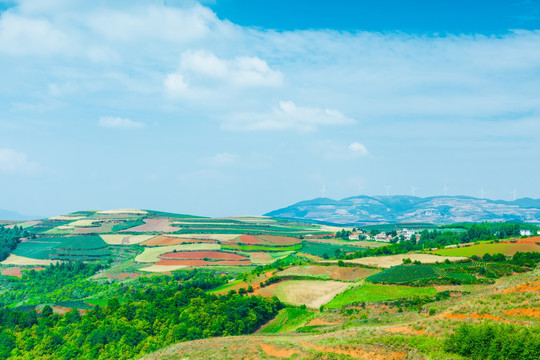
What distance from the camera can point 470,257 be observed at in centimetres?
12462

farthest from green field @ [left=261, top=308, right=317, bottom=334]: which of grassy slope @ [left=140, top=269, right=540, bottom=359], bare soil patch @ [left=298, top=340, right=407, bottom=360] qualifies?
bare soil patch @ [left=298, top=340, right=407, bottom=360]

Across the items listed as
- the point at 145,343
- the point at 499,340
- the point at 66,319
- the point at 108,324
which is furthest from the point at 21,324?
the point at 499,340

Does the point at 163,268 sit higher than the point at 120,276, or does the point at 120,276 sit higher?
the point at 163,268

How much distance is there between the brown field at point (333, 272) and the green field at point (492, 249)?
2915 centimetres

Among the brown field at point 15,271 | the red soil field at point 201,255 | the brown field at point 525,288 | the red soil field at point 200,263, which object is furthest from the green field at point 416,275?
the brown field at point 15,271

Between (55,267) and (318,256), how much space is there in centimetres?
9700

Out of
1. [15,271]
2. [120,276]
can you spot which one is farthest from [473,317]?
[15,271]

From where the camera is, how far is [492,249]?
13400 cm

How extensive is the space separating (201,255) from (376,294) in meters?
103

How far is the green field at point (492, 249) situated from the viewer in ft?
427

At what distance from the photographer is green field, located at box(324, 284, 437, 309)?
9103 cm

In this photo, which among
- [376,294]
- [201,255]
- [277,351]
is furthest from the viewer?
[201,255]

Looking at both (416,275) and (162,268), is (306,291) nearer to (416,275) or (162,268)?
(416,275)

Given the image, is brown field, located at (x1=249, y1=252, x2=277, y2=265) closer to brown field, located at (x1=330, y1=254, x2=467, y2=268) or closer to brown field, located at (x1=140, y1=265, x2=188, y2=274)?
brown field, located at (x1=140, y1=265, x2=188, y2=274)
